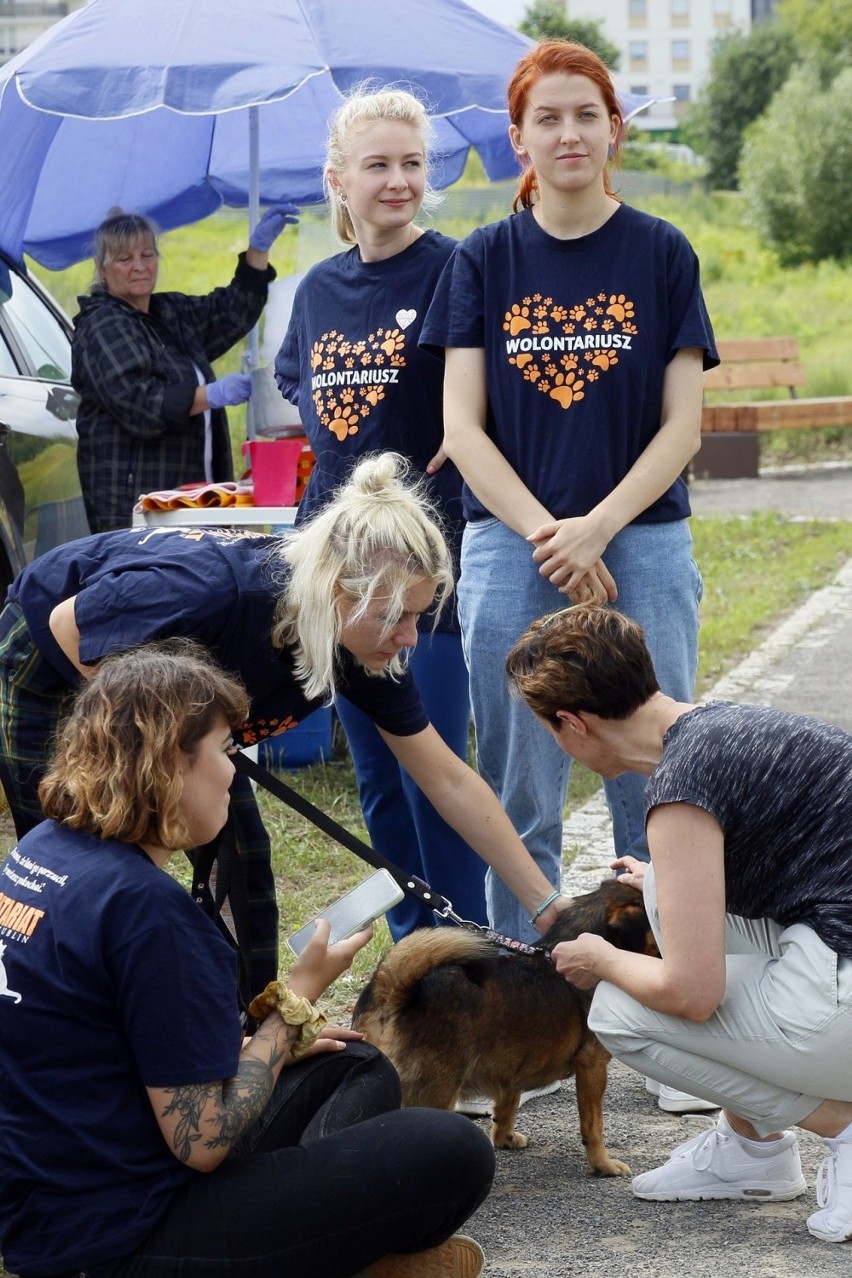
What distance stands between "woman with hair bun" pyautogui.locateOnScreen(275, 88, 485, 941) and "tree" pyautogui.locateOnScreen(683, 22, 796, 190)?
55.4 meters

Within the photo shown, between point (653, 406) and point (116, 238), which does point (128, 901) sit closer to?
point (653, 406)

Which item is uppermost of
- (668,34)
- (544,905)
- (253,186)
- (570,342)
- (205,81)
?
(668,34)

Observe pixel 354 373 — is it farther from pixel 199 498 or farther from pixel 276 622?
pixel 199 498

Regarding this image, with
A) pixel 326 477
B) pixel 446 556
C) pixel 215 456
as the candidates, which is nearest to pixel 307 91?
pixel 215 456

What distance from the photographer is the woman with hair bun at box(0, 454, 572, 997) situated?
9.34 feet

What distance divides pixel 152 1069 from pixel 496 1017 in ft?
3.70

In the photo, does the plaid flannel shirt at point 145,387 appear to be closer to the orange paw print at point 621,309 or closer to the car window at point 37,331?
the car window at point 37,331

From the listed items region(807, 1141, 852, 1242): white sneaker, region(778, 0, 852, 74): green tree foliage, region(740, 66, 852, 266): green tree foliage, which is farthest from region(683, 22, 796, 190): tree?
region(807, 1141, 852, 1242): white sneaker

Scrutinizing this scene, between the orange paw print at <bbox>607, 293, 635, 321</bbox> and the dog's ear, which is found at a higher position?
the orange paw print at <bbox>607, 293, 635, 321</bbox>

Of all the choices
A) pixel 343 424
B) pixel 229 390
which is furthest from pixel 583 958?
pixel 229 390

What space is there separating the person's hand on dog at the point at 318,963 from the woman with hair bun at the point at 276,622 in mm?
514

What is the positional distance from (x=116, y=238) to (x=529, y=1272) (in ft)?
14.8

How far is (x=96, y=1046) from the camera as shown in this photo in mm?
2133

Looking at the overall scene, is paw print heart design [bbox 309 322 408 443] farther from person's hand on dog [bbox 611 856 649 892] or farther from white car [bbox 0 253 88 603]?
white car [bbox 0 253 88 603]
